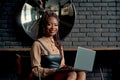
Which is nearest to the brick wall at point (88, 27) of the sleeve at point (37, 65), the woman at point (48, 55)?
the woman at point (48, 55)

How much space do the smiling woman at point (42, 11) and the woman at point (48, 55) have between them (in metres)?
1.40

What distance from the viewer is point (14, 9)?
470 centimetres

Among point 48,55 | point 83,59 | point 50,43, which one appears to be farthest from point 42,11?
point 83,59

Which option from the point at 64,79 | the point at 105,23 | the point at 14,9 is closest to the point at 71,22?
the point at 105,23

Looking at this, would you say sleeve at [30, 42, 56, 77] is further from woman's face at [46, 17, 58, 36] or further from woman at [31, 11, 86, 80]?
woman's face at [46, 17, 58, 36]

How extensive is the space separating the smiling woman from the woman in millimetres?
1401

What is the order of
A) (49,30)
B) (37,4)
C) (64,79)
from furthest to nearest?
(37,4) → (49,30) → (64,79)

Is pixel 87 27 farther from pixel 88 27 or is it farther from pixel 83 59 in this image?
pixel 83 59

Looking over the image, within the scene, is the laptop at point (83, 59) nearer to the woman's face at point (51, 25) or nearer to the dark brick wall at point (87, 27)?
the woman's face at point (51, 25)

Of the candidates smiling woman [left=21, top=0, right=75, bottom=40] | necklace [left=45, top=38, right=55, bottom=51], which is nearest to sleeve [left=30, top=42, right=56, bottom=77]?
necklace [left=45, top=38, right=55, bottom=51]

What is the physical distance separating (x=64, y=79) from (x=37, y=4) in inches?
78.3

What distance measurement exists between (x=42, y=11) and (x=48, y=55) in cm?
166

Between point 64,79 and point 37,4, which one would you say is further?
point 37,4

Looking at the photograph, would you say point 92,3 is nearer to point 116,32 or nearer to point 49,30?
point 116,32
